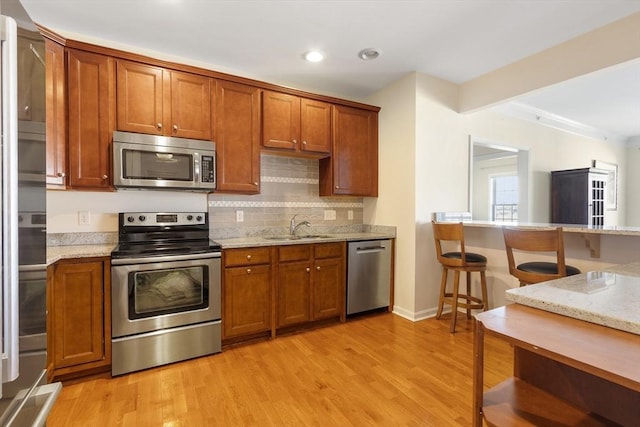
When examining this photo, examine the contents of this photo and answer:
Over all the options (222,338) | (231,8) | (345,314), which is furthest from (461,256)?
(231,8)

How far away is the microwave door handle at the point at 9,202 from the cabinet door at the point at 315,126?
2.51 metres

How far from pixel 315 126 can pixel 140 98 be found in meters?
1.61

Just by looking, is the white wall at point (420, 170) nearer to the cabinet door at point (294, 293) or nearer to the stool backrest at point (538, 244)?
the stool backrest at point (538, 244)

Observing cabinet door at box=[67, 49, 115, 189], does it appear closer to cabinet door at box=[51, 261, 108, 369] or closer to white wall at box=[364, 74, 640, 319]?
cabinet door at box=[51, 261, 108, 369]

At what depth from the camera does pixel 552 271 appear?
2164 mm

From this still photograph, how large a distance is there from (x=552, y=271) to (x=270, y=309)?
222 centimetres

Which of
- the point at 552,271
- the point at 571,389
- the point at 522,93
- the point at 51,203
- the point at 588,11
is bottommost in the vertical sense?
the point at 571,389

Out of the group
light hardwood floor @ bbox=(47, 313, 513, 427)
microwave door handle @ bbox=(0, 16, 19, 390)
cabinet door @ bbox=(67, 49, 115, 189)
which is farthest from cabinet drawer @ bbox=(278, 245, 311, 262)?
microwave door handle @ bbox=(0, 16, 19, 390)

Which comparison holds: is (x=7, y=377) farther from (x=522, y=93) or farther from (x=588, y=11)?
(x=522, y=93)

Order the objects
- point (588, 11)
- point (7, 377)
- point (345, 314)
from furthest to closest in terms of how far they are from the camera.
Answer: point (345, 314)
point (588, 11)
point (7, 377)

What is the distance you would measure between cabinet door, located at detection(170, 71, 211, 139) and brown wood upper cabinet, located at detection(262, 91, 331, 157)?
533mm

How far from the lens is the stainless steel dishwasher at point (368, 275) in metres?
3.13

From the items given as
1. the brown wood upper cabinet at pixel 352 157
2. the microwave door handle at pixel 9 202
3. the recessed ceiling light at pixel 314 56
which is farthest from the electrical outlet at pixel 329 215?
the microwave door handle at pixel 9 202

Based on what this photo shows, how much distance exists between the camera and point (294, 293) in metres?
2.83
